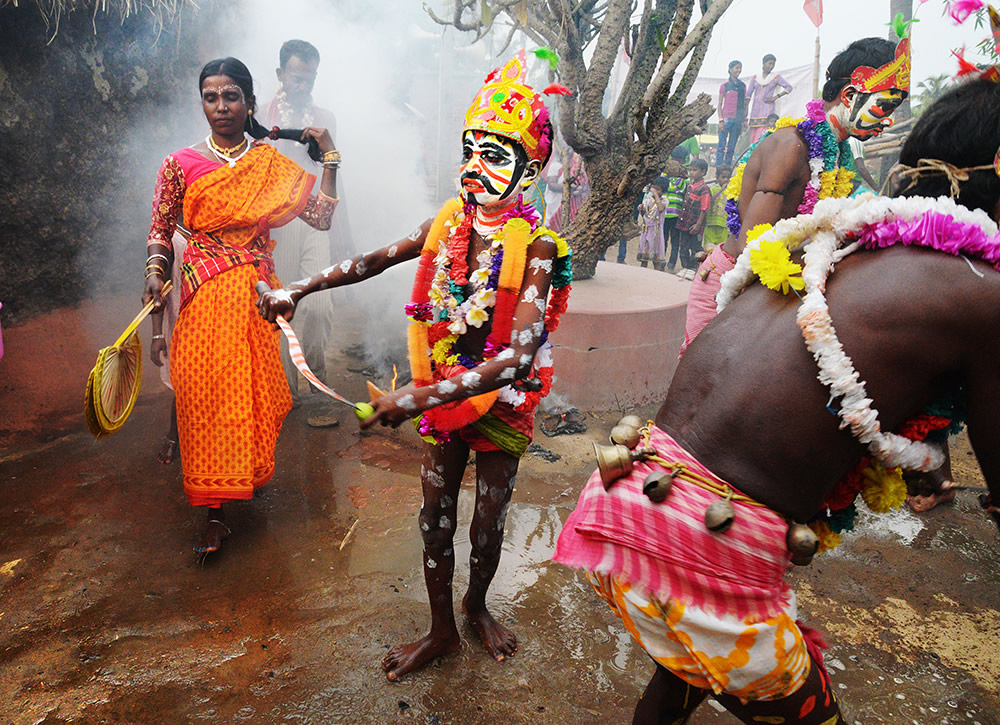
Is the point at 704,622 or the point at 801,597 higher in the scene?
the point at 704,622

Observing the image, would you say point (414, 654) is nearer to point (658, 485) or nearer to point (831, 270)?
point (658, 485)

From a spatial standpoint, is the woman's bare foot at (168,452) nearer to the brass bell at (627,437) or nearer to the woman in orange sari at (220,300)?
the woman in orange sari at (220,300)

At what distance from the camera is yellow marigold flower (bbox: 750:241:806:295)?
143 cm

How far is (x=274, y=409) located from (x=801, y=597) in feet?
9.16

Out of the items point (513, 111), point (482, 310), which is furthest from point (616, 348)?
point (513, 111)

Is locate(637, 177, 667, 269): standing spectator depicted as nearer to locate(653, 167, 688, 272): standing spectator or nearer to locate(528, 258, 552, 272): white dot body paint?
locate(653, 167, 688, 272): standing spectator

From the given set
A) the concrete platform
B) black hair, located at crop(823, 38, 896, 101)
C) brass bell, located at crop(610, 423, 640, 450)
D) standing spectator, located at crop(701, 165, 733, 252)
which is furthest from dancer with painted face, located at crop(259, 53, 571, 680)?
standing spectator, located at crop(701, 165, 733, 252)

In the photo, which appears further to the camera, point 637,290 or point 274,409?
point 637,290

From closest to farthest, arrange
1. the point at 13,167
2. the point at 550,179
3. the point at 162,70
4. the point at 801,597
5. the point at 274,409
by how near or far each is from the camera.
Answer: the point at 801,597, the point at 274,409, the point at 13,167, the point at 162,70, the point at 550,179

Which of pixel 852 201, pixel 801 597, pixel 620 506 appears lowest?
pixel 801 597

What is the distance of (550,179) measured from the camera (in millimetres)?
11555

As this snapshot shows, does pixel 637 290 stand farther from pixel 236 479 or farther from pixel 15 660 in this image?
pixel 15 660

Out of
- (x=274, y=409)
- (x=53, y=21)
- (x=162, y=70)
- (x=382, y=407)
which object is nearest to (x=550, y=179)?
(x=162, y=70)

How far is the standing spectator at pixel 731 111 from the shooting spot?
12.6 m
